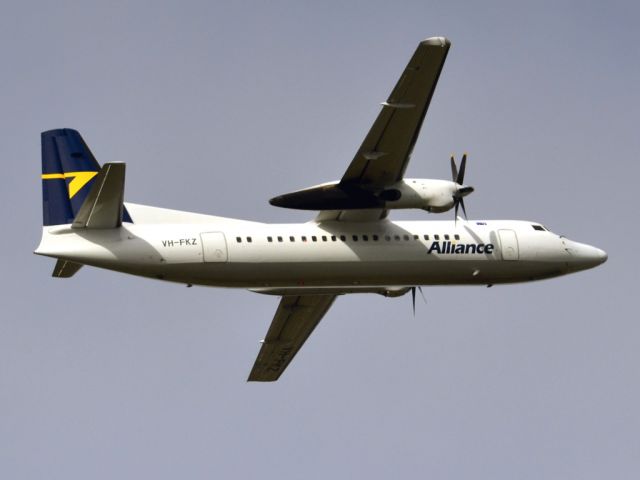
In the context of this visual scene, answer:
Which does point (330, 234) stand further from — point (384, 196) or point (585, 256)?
point (585, 256)

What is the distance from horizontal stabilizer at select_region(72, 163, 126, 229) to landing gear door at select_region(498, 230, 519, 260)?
42.4 ft

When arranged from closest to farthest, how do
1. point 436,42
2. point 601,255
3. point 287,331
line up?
point 436,42 → point 601,255 → point 287,331

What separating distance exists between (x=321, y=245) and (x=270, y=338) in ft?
24.8

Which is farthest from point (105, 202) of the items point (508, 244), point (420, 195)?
point (508, 244)

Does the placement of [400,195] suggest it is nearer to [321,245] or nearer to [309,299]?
[321,245]

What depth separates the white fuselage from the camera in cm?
4541

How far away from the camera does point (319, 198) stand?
46.9 m

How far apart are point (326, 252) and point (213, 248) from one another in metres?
3.70

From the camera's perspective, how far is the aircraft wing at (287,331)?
52562mm

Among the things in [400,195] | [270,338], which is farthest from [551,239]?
[270,338]

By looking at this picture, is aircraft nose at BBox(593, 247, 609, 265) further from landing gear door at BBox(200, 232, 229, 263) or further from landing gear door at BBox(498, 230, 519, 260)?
landing gear door at BBox(200, 232, 229, 263)

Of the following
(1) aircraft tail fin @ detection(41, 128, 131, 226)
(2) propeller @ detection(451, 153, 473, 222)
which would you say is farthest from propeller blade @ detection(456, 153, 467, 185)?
(1) aircraft tail fin @ detection(41, 128, 131, 226)

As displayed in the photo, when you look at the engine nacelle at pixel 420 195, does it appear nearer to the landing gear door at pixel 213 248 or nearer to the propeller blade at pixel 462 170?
the propeller blade at pixel 462 170

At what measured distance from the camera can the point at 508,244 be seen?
50438mm
